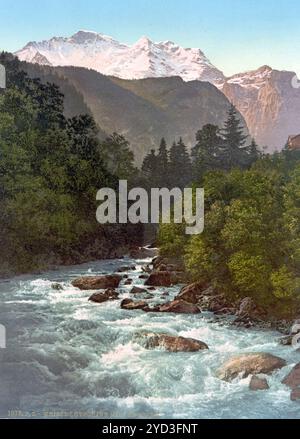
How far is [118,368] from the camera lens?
2000 cm

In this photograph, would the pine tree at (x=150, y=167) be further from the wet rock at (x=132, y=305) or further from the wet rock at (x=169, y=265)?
the wet rock at (x=132, y=305)

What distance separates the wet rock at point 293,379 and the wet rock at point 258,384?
0.73m

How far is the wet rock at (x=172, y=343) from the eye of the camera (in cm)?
2184

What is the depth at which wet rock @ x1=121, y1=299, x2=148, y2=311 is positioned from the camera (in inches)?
1150

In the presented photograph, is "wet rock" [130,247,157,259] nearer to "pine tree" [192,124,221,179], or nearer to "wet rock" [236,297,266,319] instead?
"pine tree" [192,124,221,179]

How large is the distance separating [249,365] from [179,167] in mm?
73253

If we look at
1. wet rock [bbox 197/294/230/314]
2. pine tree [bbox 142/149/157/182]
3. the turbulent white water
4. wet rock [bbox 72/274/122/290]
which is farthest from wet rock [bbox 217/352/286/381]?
pine tree [bbox 142/149/157/182]

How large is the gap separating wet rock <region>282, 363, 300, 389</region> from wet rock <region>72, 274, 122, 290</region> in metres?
19.0

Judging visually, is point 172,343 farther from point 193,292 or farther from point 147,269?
point 147,269

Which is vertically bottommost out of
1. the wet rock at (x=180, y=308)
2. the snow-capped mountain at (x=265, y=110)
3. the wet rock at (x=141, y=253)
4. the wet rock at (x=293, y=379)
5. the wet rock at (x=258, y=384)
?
the wet rock at (x=258, y=384)

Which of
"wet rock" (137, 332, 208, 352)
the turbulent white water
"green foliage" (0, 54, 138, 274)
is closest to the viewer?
the turbulent white water

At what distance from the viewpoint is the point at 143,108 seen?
188 meters

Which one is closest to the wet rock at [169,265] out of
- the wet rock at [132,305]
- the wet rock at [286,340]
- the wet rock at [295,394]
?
the wet rock at [132,305]

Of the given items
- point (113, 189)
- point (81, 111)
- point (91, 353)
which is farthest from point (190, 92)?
point (91, 353)
